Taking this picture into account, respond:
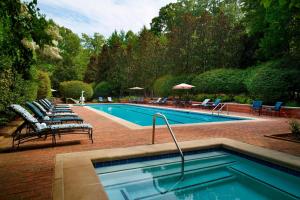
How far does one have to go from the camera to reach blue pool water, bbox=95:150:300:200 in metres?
3.94

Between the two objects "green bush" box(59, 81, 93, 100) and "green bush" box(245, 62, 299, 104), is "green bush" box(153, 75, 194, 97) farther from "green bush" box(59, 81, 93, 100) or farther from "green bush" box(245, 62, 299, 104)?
"green bush" box(59, 81, 93, 100)

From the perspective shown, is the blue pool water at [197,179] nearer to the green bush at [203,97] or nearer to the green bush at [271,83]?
the green bush at [271,83]

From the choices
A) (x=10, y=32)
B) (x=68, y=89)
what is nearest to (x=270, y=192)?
(x=10, y=32)

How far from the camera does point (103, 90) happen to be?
3975cm

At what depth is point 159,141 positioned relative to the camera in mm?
6438

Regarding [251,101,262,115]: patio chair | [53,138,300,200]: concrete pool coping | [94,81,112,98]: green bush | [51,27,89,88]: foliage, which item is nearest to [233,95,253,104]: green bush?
[251,101,262,115]: patio chair

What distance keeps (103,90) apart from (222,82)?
2401cm

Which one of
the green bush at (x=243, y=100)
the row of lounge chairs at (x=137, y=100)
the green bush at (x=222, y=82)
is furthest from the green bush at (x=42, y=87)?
the green bush at (x=243, y=100)

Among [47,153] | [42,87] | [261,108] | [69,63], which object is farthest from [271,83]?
[69,63]

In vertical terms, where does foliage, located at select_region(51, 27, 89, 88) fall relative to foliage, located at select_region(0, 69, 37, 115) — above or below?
above

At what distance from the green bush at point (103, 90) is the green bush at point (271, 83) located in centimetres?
2748

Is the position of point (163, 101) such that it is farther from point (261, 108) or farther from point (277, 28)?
point (277, 28)

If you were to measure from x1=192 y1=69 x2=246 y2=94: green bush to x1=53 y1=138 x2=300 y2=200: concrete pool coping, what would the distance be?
47.6ft

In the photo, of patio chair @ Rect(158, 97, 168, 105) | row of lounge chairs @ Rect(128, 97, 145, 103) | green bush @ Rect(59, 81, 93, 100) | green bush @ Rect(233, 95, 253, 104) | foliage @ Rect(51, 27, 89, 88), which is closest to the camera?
green bush @ Rect(233, 95, 253, 104)
